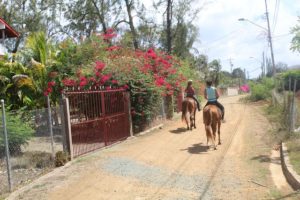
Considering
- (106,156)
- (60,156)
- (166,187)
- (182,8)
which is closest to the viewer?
(166,187)

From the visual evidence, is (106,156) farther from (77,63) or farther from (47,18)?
(47,18)

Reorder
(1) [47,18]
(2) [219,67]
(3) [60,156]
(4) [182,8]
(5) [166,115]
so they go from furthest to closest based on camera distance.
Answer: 1. (2) [219,67]
2. (1) [47,18]
3. (4) [182,8]
4. (5) [166,115]
5. (3) [60,156]

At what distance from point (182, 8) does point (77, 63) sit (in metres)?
20.9

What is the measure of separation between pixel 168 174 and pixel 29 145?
3679mm

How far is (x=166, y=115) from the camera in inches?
925

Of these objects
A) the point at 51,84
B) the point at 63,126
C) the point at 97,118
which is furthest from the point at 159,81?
the point at 63,126

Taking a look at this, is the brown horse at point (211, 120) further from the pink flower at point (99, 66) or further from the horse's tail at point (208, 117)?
the pink flower at point (99, 66)

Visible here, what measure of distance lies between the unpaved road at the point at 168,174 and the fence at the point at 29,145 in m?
0.54

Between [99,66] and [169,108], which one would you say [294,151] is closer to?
[99,66]

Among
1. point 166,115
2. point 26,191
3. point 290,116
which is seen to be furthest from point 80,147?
point 166,115

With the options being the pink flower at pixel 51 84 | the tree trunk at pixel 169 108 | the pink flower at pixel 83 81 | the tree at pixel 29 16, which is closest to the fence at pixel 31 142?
the pink flower at pixel 83 81

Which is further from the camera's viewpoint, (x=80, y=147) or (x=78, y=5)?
(x=78, y=5)

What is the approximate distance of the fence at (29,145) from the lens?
35.1 feet

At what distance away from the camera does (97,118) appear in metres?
14.1
